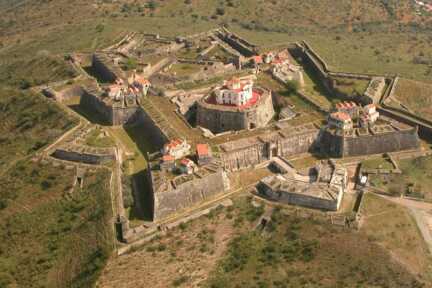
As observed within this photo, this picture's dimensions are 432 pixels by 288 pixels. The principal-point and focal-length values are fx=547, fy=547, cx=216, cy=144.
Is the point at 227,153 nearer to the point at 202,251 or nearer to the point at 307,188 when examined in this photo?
the point at 307,188

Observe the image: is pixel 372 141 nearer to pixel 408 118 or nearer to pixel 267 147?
pixel 408 118

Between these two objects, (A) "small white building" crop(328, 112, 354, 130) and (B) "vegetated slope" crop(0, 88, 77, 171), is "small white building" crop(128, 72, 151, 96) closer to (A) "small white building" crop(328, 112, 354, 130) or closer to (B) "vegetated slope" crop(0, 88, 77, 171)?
(B) "vegetated slope" crop(0, 88, 77, 171)

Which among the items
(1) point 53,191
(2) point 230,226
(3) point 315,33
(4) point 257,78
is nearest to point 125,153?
(1) point 53,191

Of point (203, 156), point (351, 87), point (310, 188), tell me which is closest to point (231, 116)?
point (203, 156)

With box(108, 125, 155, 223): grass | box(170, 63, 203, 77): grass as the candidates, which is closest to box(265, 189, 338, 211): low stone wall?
box(108, 125, 155, 223): grass

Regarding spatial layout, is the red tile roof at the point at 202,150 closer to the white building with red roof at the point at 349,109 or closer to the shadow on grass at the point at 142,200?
the shadow on grass at the point at 142,200
